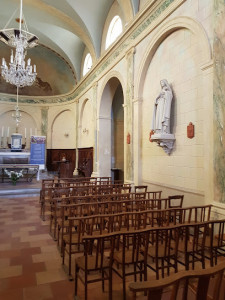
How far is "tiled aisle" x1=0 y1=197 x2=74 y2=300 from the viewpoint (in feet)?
8.98

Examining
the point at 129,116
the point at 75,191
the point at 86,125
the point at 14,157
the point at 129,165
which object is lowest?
the point at 75,191

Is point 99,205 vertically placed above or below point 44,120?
below

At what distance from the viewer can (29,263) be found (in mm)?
3467

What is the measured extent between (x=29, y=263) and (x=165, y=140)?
12.9ft

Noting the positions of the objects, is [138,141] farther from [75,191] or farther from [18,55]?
[18,55]

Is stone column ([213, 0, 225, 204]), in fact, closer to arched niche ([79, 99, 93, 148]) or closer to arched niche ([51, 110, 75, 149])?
arched niche ([79, 99, 93, 148])

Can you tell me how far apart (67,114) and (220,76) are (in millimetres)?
12933

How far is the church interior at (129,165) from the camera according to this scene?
8.73ft

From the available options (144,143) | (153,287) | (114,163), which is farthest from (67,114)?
(153,287)

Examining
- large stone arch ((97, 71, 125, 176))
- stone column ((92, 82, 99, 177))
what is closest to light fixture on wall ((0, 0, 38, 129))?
stone column ((92, 82, 99, 177))

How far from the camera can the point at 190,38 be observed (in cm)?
543

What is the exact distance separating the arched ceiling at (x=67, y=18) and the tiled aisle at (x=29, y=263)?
712 centimetres

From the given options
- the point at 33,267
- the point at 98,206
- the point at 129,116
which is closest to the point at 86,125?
the point at 129,116

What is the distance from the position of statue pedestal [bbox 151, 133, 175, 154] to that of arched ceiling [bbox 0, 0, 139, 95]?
4505 millimetres
